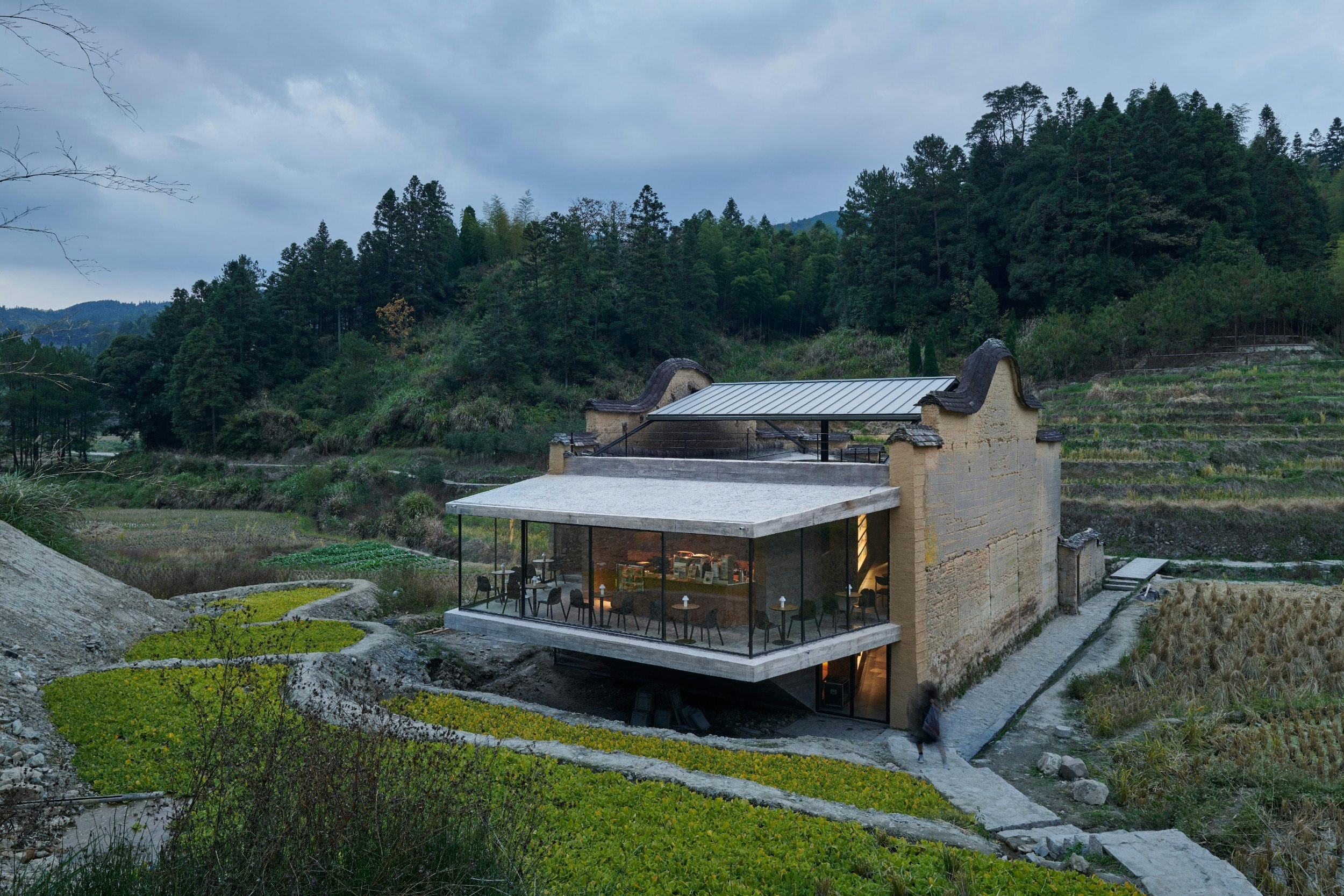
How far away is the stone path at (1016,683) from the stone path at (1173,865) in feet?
12.3

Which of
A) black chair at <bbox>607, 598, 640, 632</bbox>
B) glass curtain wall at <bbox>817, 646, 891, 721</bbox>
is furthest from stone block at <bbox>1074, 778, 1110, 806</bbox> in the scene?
black chair at <bbox>607, 598, 640, 632</bbox>

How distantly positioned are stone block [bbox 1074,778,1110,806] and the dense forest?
116ft

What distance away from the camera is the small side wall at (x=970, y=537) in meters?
12.0

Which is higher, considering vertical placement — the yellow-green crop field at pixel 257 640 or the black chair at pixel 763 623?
the black chair at pixel 763 623

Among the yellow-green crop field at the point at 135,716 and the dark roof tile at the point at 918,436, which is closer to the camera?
the yellow-green crop field at the point at 135,716

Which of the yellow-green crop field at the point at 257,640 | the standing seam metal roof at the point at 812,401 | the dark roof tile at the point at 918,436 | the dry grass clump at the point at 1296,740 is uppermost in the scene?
the standing seam metal roof at the point at 812,401

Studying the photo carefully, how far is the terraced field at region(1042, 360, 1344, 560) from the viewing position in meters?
26.2

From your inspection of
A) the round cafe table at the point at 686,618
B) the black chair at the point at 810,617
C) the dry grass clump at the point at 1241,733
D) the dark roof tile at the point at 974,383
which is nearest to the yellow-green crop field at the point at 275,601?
the round cafe table at the point at 686,618

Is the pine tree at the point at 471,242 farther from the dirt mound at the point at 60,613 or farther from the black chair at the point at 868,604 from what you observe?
the black chair at the point at 868,604

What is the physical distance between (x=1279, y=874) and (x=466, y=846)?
7289 millimetres

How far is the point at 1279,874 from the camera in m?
6.77

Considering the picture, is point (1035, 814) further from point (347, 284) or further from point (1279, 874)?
point (347, 284)

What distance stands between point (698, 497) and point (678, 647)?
8.64 feet

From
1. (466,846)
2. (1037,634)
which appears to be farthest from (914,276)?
(466,846)
